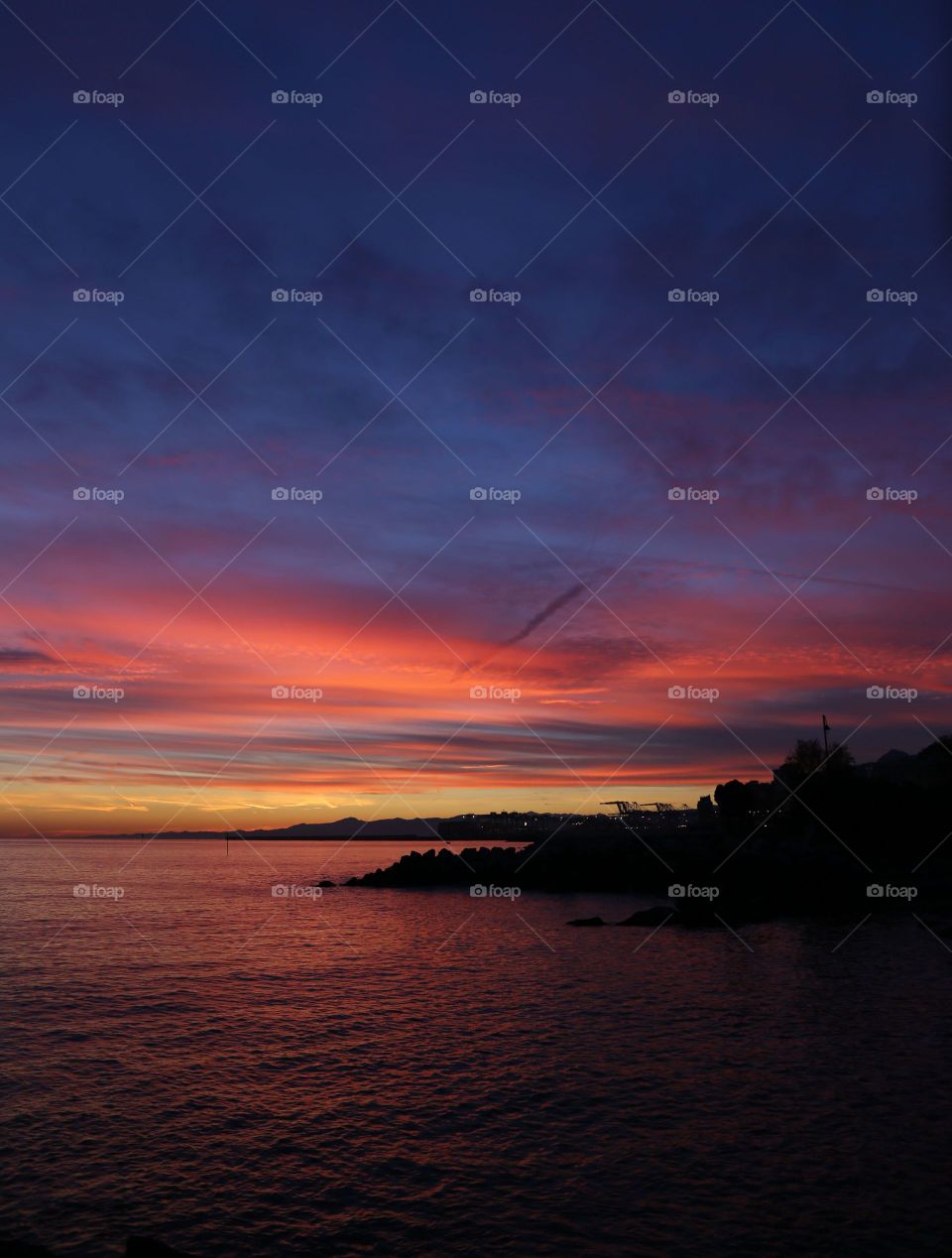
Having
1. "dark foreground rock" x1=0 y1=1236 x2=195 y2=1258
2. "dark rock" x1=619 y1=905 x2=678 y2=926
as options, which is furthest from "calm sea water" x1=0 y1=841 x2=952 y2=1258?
"dark rock" x1=619 y1=905 x2=678 y2=926

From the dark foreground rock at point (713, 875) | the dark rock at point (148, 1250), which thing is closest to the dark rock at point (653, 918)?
the dark foreground rock at point (713, 875)

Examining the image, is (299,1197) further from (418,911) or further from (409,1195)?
(418,911)

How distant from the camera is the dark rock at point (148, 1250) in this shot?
13625 mm

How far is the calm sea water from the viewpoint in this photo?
16453 mm

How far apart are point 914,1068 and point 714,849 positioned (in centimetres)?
7146

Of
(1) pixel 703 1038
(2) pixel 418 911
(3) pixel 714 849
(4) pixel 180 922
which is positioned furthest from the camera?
(3) pixel 714 849

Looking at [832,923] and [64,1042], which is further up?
[64,1042]

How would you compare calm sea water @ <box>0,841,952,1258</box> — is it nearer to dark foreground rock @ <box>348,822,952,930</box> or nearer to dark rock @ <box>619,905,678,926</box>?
dark rock @ <box>619,905,678,926</box>

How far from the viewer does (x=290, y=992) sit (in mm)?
41500

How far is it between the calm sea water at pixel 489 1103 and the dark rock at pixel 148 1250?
1.98 m

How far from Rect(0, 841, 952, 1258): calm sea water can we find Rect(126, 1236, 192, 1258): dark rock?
198cm

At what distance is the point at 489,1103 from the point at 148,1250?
1188 centimetres

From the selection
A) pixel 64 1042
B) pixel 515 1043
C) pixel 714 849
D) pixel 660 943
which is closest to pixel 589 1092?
pixel 515 1043

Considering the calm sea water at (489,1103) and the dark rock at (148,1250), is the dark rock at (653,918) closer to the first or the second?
the calm sea water at (489,1103)
